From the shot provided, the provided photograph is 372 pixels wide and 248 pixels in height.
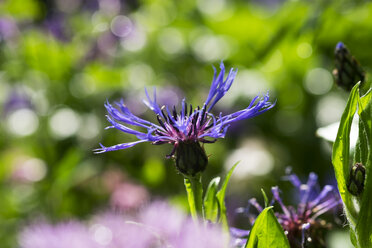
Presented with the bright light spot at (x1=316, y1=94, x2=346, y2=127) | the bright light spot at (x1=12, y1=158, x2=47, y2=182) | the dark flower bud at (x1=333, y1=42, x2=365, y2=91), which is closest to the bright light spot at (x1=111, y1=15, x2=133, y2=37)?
the bright light spot at (x1=12, y1=158, x2=47, y2=182)

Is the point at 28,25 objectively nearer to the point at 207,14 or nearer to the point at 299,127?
the point at 207,14

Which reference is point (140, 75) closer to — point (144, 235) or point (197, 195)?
point (144, 235)

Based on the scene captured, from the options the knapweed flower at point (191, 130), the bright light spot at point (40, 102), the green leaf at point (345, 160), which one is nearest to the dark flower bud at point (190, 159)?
the knapweed flower at point (191, 130)

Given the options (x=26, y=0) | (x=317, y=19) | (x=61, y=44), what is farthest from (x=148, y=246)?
(x=26, y=0)

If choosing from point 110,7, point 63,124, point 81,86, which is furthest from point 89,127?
point 110,7

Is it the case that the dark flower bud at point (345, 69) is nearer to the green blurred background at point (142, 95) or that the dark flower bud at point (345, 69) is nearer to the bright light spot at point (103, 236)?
the bright light spot at point (103, 236)

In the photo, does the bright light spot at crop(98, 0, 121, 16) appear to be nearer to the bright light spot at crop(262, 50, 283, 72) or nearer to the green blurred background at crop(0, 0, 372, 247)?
the green blurred background at crop(0, 0, 372, 247)
